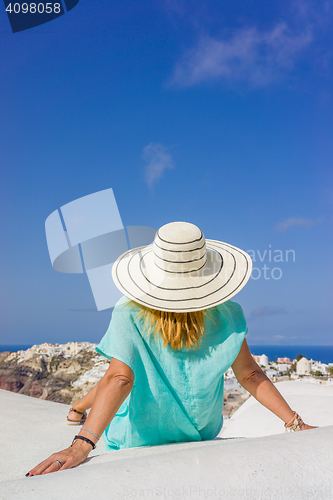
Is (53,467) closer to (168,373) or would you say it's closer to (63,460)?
(63,460)

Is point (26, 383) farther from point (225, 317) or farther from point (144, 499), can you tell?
point (144, 499)

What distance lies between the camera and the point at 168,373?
170 cm

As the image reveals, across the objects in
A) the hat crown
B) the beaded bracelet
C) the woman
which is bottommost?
the beaded bracelet

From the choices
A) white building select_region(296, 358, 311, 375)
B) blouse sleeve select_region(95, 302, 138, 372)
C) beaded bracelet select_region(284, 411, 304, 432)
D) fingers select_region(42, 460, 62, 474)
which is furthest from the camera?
white building select_region(296, 358, 311, 375)

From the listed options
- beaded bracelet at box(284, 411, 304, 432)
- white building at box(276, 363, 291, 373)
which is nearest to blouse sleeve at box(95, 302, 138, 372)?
beaded bracelet at box(284, 411, 304, 432)

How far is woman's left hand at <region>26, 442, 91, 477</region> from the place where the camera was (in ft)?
3.93

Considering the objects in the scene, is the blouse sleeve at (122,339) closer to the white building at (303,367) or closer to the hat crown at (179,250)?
the hat crown at (179,250)

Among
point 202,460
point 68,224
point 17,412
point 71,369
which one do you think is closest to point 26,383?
point 71,369

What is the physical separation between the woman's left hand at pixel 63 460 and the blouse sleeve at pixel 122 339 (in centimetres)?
38

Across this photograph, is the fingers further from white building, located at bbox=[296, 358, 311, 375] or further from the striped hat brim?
white building, located at bbox=[296, 358, 311, 375]

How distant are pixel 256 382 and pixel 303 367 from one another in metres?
4.84

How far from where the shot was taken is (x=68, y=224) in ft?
8.98

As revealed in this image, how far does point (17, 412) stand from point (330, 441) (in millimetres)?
2356

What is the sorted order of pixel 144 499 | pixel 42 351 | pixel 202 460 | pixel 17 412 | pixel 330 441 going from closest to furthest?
pixel 144 499 → pixel 202 460 → pixel 330 441 → pixel 17 412 → pixel 42 351
